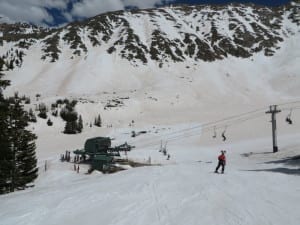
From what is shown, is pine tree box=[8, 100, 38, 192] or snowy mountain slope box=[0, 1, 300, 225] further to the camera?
pine tree box=[8, 100, 38, 192]

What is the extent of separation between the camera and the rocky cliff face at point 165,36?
4909 inches

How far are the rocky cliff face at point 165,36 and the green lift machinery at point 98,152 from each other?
7601cm

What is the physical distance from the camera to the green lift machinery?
37688 millimetres

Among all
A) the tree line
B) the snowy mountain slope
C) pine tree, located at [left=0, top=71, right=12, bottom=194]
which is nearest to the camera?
the snowy mountain slope

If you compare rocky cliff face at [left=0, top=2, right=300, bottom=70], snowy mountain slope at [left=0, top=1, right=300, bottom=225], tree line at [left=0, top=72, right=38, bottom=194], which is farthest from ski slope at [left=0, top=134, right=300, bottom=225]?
rocky cliff face at [left=0, top=2, right=300, bottom=70]

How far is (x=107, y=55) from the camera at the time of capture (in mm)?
119750

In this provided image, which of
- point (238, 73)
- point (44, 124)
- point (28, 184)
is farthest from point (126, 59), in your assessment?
point (28, 184)

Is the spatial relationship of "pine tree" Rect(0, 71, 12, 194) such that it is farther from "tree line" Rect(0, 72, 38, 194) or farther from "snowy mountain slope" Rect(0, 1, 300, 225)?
"snowy mountain slope" Rect(0, 1, 300, 225)

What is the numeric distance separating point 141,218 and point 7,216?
4.24m

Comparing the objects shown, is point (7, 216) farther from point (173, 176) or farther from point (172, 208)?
point (173, 176)

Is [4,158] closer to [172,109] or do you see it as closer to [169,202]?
[169,202]

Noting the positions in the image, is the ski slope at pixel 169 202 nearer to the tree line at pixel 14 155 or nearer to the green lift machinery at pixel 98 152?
the tree line at pixel 14 155

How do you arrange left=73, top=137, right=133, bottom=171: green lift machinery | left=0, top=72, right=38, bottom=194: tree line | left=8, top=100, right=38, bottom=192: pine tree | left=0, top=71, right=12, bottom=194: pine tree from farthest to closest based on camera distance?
left=73, top=137, right=133, bottom=171: green lift machinery → left=8, top=100, right=38, bottom=192: pine tree → left=0, top=72, right=38, bottom=194: tree line → left=0, top=71, right=12, bottom=194: pine tree

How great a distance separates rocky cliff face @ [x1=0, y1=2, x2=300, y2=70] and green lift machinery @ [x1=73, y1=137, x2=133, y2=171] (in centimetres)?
7601
